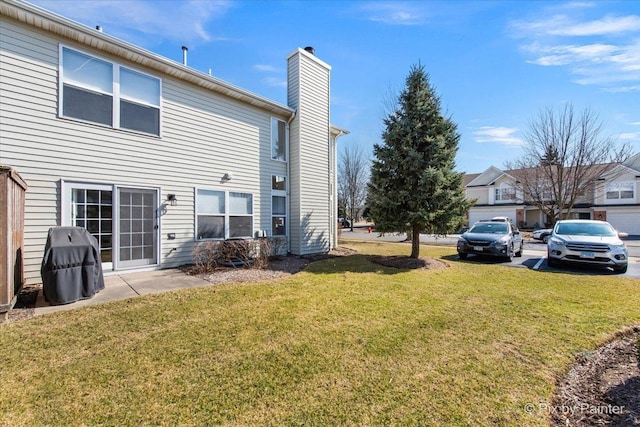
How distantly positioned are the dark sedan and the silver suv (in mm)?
1339

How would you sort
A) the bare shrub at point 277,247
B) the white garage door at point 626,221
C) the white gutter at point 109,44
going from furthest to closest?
the white garage door at point 626,221
the bare shrub at point 277,247
the white gutter at point 109,44

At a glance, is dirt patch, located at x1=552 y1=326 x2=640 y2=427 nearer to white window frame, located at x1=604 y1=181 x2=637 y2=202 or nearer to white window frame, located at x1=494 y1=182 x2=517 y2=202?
white window frame, located at x1=494 y1=182 x2=517 y2=202

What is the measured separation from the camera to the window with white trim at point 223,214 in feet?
28.5

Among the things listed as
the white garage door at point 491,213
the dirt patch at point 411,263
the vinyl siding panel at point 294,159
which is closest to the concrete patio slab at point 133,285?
the vinyl siding panel at point 294,159

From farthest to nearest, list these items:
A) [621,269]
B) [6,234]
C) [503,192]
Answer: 1. [503,192]
2. [621,269]
3. [6,234]

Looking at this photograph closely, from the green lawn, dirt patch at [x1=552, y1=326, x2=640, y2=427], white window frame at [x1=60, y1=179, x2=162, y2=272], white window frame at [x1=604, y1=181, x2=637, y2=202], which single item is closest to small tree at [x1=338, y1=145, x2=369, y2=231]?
white window frame at [x1=604, y1=181, x2=637, y2=202]

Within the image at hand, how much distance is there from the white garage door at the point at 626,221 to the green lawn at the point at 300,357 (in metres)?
31.8

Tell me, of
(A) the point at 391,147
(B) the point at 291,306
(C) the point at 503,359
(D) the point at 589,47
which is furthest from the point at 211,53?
(D) the point at 589,47

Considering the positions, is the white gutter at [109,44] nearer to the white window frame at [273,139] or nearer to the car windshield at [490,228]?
the white window frame at [273,139]

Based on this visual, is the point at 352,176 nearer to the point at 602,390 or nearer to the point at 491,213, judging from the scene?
the point at 491,213

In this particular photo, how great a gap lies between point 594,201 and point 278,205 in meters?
34.8

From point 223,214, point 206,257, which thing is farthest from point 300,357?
point 223,214

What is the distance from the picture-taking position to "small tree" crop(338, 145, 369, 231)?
37.7m

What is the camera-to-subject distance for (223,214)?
9.19 metres
